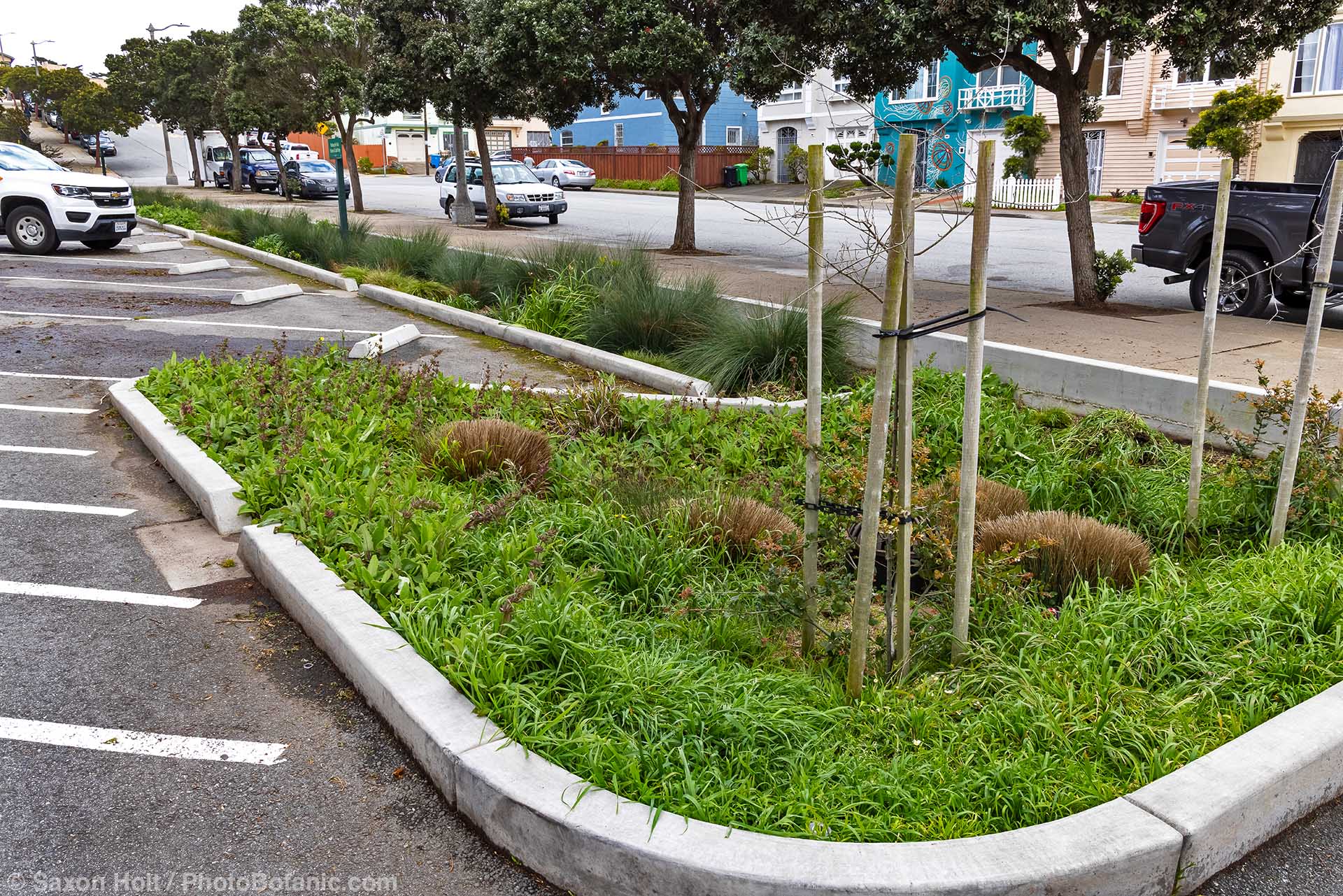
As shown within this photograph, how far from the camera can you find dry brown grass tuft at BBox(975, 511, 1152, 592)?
190 inches

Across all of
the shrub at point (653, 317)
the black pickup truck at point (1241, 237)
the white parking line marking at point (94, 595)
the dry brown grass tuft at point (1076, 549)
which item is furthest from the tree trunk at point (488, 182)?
the dry brown grass tuft at point (1076, 549)

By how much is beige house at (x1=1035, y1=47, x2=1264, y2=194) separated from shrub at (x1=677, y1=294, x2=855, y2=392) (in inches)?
1185

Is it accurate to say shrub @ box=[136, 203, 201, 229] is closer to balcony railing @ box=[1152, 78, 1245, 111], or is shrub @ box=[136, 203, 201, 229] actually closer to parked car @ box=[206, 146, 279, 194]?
parked car @ box=[206, 146, 279, 194]

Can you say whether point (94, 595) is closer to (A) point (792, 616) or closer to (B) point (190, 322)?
(A) point (792, 616)

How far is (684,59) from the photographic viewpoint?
59.6ft

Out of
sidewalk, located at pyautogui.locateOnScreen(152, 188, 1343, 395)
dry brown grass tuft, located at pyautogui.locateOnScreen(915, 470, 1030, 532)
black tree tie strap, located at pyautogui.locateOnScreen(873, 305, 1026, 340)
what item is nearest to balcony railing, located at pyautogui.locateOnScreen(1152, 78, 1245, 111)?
sidewalk, located at pyautogui.locateOnScreen(152, 188, 1343, 395)

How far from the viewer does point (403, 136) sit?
80.6m

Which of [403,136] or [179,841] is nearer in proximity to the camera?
[179,841]

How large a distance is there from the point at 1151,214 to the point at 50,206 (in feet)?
54.9

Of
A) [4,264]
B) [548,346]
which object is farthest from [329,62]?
[548,346]

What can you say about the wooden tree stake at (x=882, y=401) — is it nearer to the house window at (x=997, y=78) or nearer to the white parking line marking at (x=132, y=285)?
the white parking line marking at (x=132, y=285)

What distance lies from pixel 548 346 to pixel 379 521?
534cm

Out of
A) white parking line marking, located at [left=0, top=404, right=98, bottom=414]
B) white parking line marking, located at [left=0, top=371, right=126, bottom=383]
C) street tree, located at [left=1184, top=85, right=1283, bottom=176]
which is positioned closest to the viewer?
white parking line marking, located at [left=0, top=404, right=98, bottom=414]

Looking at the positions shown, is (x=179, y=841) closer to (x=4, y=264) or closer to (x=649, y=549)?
(x=649, y=549)
